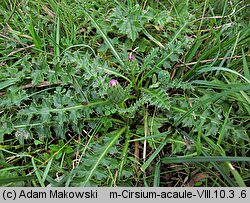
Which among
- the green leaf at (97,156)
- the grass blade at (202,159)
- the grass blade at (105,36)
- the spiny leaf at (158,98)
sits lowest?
the green leaf at (97,156)

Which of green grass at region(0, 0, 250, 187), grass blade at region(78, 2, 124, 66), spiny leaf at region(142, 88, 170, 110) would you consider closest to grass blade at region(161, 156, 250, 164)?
green grass at region(0, 0, 250, 187)

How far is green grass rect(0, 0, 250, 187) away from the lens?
167 centimetres

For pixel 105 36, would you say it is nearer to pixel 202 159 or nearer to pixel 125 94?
pixel 125 94

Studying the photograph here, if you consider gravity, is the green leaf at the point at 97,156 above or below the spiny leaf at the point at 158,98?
below

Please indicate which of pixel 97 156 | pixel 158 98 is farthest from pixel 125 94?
pixel 97 156

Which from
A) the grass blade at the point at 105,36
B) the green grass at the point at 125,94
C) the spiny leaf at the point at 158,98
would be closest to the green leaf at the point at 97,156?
the green grass at the point at 125,94

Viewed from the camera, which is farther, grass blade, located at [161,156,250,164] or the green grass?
the green grass

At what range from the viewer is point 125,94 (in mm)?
1736

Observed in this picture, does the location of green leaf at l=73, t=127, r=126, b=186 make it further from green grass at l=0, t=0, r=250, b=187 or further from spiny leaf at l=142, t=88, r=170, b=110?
spiny leaf at l=142, t=88, r=170, b=110

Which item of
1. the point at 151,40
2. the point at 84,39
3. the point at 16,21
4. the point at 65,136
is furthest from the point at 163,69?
the point at 16,21

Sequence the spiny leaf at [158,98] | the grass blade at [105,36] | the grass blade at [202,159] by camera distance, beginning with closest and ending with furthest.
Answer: the grass blade at [202,159] → the spiny leaf at [158,98] → the grass blade at [105,36]

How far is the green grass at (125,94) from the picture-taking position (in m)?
1.67

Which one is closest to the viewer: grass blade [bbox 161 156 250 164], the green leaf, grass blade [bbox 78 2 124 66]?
grass blade [bbox 161 156 250 164]

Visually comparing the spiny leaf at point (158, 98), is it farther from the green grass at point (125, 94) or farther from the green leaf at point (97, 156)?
the green leaf at point (97, 156)
